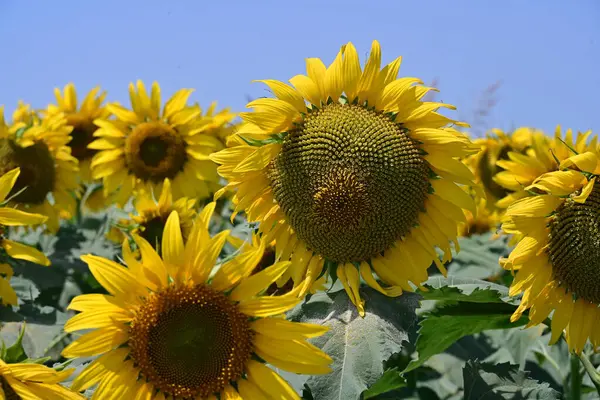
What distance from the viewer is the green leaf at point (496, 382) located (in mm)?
2768

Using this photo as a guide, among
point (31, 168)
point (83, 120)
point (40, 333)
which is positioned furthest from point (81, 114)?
point (40, 333)

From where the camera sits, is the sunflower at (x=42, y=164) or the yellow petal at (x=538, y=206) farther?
the sunflower at (x=42, y=164)

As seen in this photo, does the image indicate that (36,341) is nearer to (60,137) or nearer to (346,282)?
(346,282)

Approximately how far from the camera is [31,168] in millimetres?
4969

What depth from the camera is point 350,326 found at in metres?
2.30

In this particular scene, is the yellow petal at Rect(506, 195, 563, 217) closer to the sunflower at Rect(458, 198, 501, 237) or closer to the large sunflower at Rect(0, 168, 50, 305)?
the large sunflower at Rect(0, 168, 50, 305)

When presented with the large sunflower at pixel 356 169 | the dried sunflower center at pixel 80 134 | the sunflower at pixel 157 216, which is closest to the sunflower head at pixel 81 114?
the dried sunflower center at pixel 80 134

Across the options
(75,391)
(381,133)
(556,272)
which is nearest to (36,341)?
(75,391)

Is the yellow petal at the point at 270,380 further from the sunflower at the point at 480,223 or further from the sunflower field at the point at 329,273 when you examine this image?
the sunflower at the point at 480,223

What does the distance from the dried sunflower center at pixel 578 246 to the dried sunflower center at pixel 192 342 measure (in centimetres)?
105

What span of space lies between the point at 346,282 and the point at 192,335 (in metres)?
0.53

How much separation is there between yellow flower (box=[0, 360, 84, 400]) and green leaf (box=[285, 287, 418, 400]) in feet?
2.24

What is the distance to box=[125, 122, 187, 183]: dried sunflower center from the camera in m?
5.12

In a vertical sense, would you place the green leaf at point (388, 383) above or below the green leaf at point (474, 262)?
above
